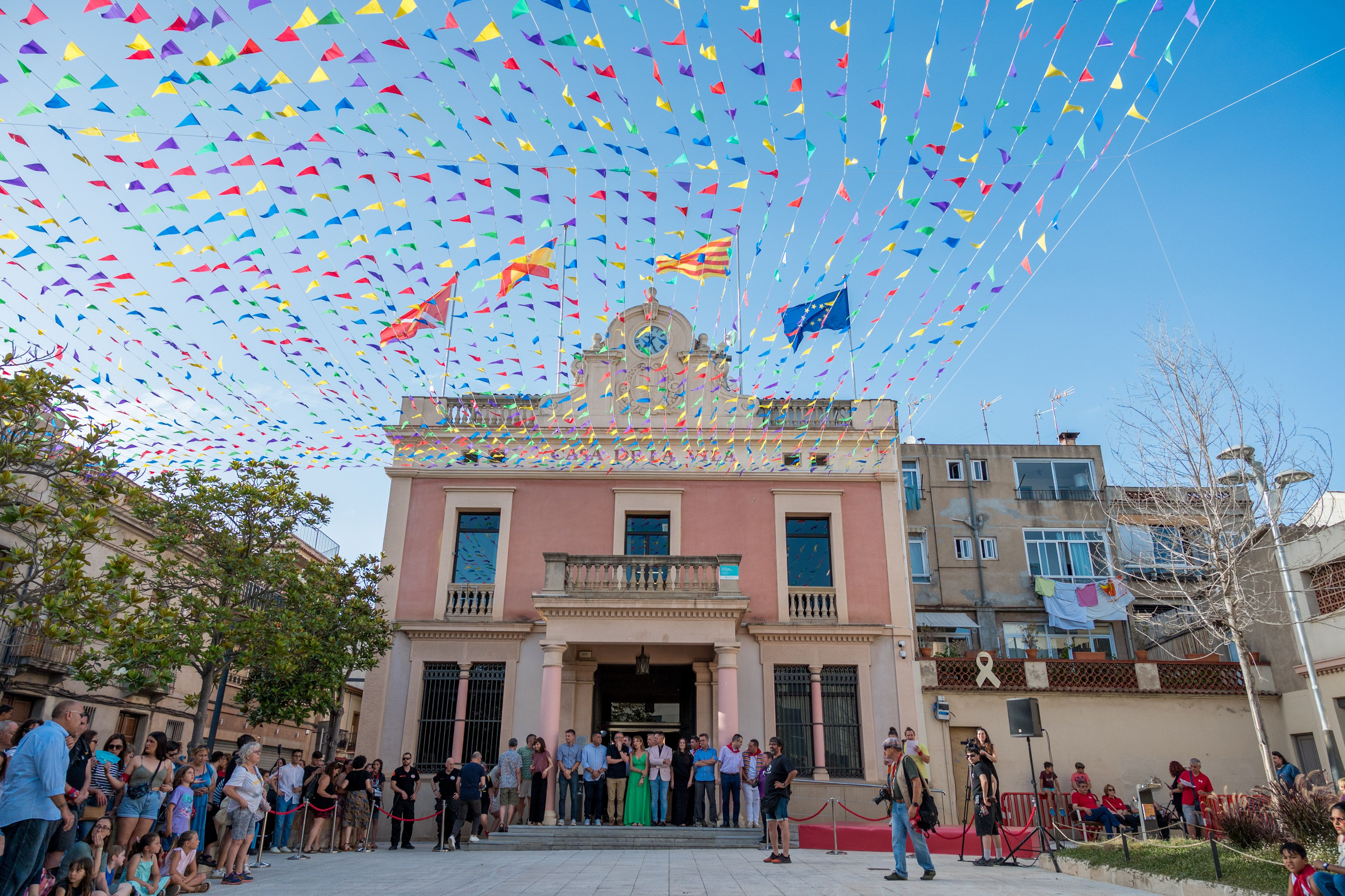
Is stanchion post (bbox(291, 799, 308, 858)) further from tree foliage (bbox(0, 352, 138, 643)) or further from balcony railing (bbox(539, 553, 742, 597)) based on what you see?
balcony railing (bbox(539, 553, 742, 597))

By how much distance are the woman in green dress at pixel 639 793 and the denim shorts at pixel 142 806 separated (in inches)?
298

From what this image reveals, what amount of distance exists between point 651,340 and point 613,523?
4170mm

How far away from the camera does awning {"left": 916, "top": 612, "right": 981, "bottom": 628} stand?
2553cm

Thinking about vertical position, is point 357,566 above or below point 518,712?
above

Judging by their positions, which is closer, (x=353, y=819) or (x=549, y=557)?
(x=353, y=819)

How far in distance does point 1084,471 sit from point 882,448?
13944mm

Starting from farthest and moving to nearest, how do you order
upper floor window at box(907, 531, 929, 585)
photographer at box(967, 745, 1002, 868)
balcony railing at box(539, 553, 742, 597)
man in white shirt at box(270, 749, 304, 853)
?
upper floor window at box(907, 531, 929, 585), balcony railing at box(539, 553, 742, 597), man in white shirt at box(270, 749, 304, 853), photographer at box(967, 745, 1002, 868)

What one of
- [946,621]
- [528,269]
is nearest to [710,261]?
[528,269]

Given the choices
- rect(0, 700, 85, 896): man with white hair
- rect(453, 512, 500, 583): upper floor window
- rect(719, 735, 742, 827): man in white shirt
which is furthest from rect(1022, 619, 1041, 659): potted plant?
rect(0, 700, 85, 896): man with white hair

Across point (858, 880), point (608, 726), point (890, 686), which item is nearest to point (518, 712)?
point (608, 726)

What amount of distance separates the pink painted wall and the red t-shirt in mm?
5636

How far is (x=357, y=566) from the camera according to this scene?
1644 cm

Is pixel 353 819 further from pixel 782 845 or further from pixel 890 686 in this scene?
pixel 890 686

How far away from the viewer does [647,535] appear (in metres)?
18.2
